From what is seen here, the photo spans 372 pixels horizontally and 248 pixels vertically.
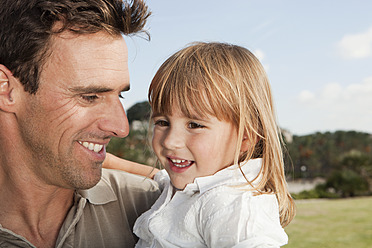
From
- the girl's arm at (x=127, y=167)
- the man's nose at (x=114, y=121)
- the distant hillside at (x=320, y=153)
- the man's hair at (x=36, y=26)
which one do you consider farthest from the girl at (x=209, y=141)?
the distant hillside at (x=320, y=153)

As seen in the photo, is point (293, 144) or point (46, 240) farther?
Answer: point (293, 144)

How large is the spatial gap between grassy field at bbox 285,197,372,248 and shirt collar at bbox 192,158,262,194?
33.0ft

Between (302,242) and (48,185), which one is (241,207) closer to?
(48,185)

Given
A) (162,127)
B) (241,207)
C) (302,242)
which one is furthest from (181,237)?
(302,242)

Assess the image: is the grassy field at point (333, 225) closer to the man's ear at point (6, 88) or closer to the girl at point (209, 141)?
the girl at point (209, 141)

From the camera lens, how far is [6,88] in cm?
217

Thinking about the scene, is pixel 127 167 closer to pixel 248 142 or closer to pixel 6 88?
pixel 6 88

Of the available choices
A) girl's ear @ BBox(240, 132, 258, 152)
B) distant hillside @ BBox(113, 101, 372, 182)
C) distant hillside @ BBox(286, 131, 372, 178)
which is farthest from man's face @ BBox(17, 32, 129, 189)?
distant hillside @ BBox(286, 131, 372, 178)

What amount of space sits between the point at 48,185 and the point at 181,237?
82cm

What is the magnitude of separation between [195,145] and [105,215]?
73 cm

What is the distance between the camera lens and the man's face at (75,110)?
208 centimetres

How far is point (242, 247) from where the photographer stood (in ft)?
5.05

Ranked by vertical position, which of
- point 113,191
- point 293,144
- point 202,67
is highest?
point 202,67

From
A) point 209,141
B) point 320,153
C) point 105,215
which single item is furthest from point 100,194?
point 320,153
